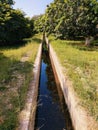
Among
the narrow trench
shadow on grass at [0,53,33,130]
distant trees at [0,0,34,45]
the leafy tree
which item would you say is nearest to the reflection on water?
the narrow trench

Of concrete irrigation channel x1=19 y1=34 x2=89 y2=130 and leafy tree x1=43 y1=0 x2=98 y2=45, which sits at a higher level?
leafy tree x1=43 y1=0 x2=98 y2=45

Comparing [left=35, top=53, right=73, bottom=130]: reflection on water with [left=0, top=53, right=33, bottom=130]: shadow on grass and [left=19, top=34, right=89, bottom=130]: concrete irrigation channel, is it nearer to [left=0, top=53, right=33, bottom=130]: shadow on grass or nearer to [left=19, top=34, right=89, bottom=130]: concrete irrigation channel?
[left=19, top=34, right=89, bottom=130]: concrete irrigation channel

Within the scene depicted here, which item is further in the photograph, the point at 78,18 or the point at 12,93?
the point at 78,18

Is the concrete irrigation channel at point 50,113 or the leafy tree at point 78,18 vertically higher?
the leafy tree at point 78,18

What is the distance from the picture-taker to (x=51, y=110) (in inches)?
301

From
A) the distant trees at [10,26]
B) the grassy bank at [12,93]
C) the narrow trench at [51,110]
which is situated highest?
the distant trees at [10,26]

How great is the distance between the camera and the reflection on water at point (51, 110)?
6570 millimetres

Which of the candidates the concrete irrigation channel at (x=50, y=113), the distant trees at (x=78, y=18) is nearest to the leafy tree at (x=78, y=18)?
the distant trees at (x=78, y=18)

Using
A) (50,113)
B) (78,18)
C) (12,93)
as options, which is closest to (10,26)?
(78,18)

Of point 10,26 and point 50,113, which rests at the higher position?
point 10,26

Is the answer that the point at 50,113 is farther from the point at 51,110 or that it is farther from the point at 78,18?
the point at 78,18

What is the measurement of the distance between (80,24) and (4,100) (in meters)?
15.2

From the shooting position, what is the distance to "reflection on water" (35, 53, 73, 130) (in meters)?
6.57

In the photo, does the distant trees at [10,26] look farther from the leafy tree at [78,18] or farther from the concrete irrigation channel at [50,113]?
the concrete irrigation channel at [50,113]
